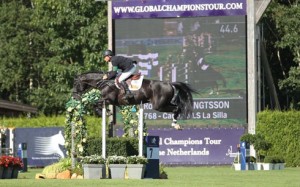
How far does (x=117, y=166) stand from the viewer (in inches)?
993

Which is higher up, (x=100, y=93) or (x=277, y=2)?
(x=277, y=2)

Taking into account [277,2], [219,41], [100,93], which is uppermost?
[277,2]

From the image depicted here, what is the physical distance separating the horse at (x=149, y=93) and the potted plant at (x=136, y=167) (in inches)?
159

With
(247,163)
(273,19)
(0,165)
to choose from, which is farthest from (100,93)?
(273,19)

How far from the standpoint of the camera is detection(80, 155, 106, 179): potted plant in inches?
994

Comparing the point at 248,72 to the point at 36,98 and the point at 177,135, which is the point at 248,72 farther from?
the point at 36,98

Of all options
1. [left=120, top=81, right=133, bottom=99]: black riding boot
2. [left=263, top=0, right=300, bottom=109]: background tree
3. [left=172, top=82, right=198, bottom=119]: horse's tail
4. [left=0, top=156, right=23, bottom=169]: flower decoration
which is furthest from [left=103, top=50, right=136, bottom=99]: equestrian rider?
[left=263, top=0, right=300, bottom=109]: background tree

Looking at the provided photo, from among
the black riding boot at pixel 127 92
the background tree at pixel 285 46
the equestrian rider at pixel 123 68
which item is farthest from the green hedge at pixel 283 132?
the equestrian rider at pixel 123 68

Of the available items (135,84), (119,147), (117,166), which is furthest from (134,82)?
(117,166)

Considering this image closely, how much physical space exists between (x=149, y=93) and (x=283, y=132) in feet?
39.8

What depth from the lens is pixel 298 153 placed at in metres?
40.0

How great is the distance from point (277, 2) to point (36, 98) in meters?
14.6

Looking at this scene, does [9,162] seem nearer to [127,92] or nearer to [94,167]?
[94,167]

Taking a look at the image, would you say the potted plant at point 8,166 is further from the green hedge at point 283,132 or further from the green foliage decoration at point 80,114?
the green hedge at point 283,132
